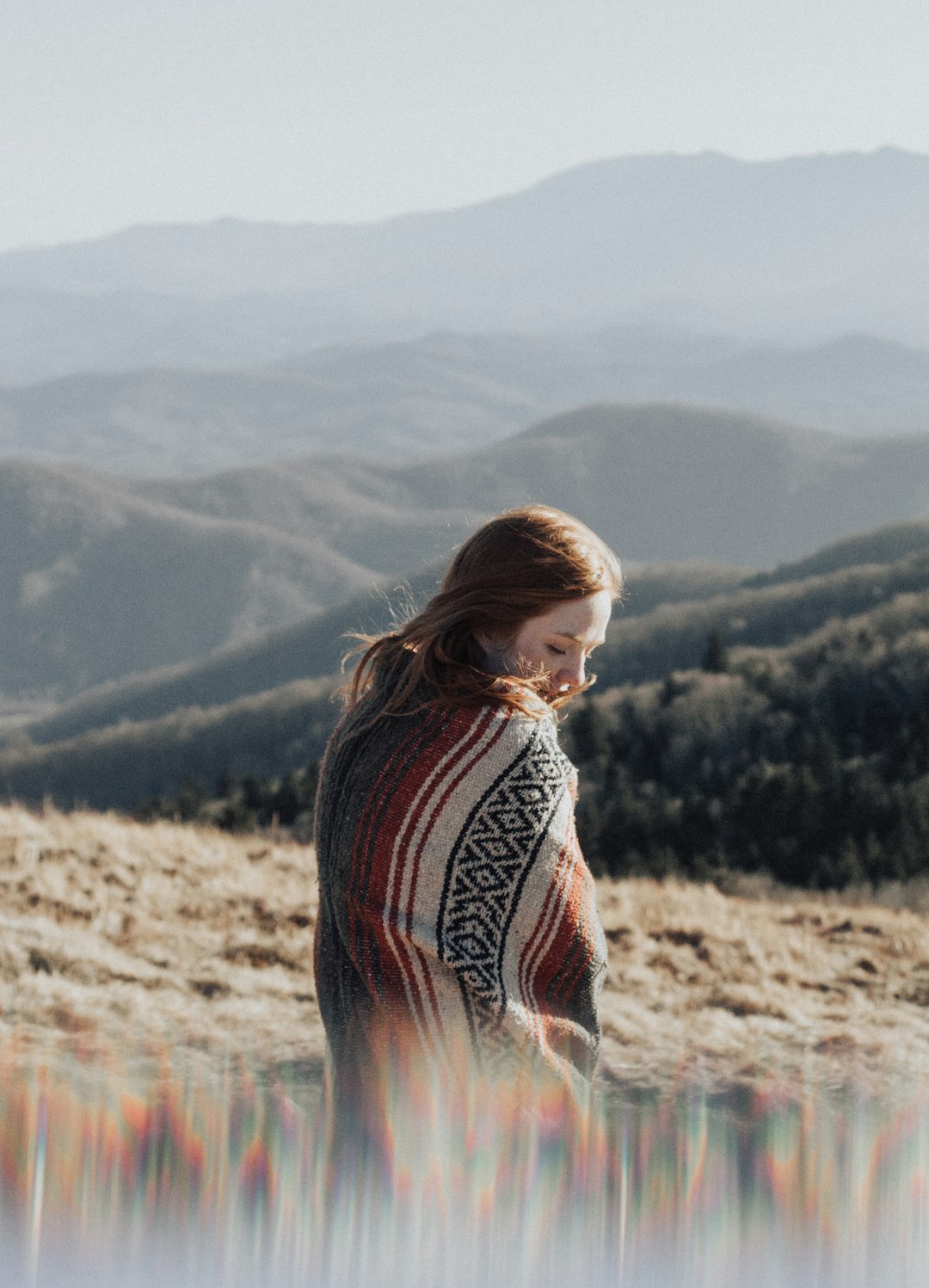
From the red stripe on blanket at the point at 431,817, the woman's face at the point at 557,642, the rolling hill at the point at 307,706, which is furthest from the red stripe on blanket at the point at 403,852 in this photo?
the rolling hill at the point at 307,706

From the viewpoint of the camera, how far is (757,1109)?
4246 millimetres

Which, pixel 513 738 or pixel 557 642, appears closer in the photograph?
pixel 513 738

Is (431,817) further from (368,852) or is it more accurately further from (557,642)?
(557,642)

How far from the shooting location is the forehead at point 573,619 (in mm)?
2932

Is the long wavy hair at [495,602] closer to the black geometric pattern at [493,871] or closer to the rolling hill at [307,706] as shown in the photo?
the black geometric pattern at [493,871]

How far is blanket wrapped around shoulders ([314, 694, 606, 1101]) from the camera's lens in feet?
9.21

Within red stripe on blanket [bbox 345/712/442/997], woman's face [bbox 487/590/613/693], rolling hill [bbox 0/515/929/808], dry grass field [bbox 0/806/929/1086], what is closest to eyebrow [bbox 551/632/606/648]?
woman's face [bbox 487/590/613/693]

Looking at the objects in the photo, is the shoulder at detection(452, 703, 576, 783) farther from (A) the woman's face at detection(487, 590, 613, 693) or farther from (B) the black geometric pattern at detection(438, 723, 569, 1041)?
(A) the woman's face at detection(487, 590, 613, 693)

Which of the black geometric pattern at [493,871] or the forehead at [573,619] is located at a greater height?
the forehead at [573,619]

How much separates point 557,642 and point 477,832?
434 mm

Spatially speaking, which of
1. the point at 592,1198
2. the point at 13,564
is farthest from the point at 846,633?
the point at 13,564

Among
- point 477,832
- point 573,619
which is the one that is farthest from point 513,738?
point 573,619

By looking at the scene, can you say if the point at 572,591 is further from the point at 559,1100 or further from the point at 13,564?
the point at 13,564

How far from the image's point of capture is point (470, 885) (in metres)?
2.83
